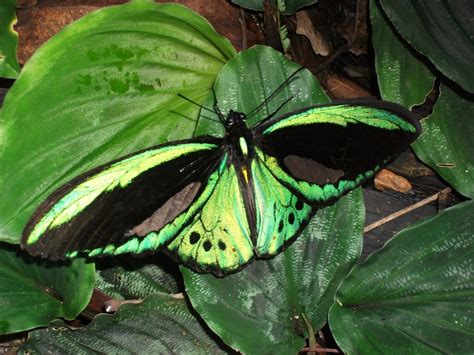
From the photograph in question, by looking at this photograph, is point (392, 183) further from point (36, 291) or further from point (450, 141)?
point (36, 291)

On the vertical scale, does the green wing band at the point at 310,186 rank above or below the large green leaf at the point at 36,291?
above

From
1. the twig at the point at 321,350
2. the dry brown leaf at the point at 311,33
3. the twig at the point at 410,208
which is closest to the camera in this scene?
the twig at the point at 321,350

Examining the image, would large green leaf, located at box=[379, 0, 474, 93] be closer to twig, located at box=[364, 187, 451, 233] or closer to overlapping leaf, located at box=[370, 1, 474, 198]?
overlapping leaf, located at box=[370, 1, 474, 198]

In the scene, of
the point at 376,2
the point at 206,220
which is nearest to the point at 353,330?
the point at 206,220

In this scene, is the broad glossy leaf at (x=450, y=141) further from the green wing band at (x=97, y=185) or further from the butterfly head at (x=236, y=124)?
the green wing band at (x=97, y=185)

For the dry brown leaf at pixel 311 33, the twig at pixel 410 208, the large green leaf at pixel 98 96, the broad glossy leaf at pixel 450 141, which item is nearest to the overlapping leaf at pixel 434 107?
the broad glossy leaf at pixel 450 141

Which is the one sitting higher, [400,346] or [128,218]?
[128,218]

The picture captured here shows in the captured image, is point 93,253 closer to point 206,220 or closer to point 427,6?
point 206,220
